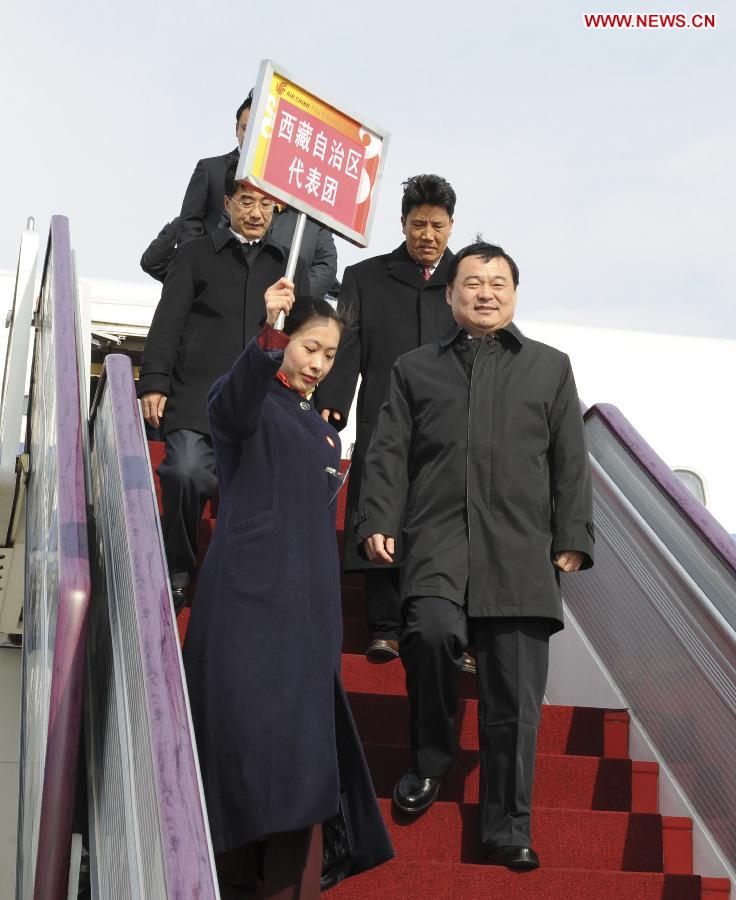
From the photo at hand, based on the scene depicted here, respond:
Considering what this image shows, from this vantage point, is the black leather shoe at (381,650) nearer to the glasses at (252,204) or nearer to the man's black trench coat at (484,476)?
the man's black trench coat at (484,476)

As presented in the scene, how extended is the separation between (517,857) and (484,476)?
1.17 metres

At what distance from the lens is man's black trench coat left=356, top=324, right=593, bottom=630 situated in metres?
4.03

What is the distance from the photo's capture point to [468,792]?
4457 mm

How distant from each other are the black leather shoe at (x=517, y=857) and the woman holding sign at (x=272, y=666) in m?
0.74

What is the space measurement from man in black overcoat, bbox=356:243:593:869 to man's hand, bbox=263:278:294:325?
0.94 meters

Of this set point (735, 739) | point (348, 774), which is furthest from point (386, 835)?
point (735, 739)

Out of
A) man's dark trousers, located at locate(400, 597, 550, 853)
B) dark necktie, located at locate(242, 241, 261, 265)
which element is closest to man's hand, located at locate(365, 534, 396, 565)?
man's dark trousers, located at locate(400, 597, 550, 853)

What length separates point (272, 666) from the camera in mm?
3176

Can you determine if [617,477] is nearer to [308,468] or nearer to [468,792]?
[468,792]

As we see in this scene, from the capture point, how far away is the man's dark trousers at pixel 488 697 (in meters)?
3.89

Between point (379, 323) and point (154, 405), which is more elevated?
point (379, 323)

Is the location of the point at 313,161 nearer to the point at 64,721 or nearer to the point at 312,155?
the point at 312,155

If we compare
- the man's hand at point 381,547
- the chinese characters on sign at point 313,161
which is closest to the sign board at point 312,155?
the chinese characters on sign at point 313,161

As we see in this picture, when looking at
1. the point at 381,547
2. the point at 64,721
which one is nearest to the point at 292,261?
the point at 381,547
